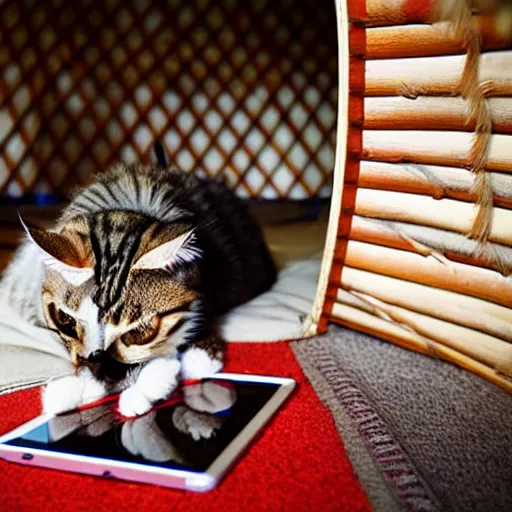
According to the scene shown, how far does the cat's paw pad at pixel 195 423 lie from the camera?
81cm

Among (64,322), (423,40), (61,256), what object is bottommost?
(64,322)

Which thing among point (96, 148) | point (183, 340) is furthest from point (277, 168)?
point (183, 340)

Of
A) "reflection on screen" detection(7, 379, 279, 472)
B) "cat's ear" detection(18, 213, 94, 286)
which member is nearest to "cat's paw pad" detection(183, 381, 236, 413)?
"reflection on screen" detection(7, 379, 279, 472)

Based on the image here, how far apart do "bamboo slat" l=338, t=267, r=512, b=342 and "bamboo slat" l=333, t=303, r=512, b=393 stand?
0.06 metres

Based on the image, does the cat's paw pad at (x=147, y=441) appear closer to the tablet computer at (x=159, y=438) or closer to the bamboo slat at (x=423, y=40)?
the tablet computer at (x=159, y=438)

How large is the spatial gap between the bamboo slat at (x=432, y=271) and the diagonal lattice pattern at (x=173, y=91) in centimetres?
183

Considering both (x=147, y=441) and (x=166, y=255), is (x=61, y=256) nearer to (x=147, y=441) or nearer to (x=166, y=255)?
(x=166, y=255)

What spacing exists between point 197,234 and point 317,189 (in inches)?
73.0

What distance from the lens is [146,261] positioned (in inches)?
36.8

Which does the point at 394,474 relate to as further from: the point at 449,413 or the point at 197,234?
the point at 197,234

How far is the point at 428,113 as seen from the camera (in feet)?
2.96

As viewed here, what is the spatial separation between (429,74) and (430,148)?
0.37ft

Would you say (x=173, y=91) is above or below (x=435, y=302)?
above

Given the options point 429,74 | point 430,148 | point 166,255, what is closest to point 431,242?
point 430,148
